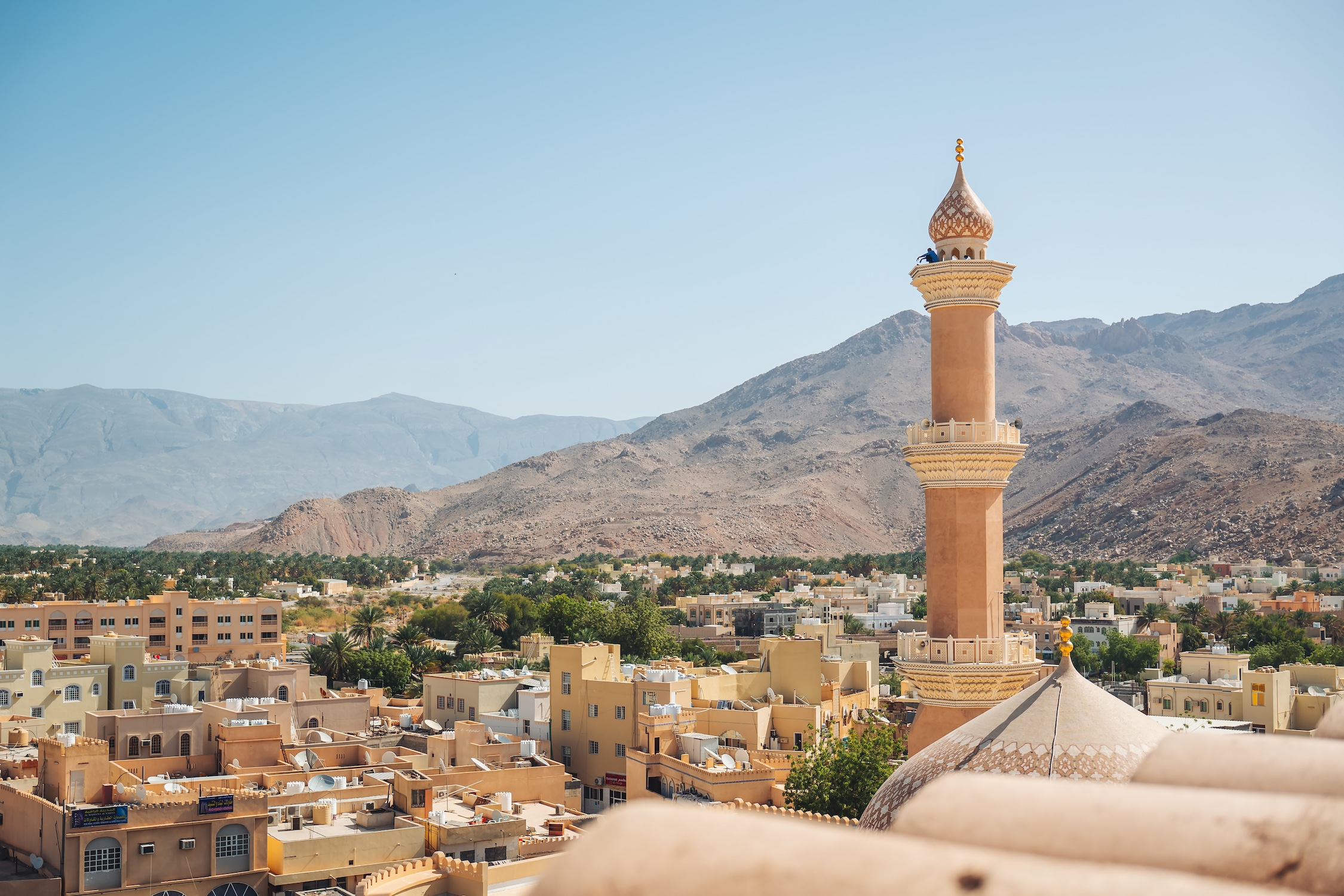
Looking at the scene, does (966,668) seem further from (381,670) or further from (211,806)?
(381,670)

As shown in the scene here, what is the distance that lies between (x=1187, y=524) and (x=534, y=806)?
113563 mm

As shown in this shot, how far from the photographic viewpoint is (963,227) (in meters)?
14.6

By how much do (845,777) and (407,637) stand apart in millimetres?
37162

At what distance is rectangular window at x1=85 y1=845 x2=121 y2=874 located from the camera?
1847cm

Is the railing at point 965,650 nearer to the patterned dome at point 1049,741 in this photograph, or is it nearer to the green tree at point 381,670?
the patterned dome at point 1049,741

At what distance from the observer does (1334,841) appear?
5.41 ft

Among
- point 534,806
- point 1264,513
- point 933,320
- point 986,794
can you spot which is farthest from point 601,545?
point 986,794

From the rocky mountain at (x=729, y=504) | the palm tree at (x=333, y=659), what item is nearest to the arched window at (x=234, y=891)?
the palm tree at (x=333, y=659)

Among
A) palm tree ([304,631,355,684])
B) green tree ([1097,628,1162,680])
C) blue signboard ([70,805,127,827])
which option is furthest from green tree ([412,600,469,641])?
blue signboard ([70,805,127,827])

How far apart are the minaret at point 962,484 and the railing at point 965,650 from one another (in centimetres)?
1

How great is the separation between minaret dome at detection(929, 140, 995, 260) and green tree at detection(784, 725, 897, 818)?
7.08 meters

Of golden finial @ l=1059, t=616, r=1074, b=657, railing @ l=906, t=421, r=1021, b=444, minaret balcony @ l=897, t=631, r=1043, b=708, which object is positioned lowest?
minaret balcony @ l=897, t=631, r=1043, b=708

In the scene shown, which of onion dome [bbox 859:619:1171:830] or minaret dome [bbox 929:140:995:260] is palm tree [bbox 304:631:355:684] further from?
onion dome [bbox 859:619:1171:830]

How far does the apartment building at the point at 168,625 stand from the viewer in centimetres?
4647
